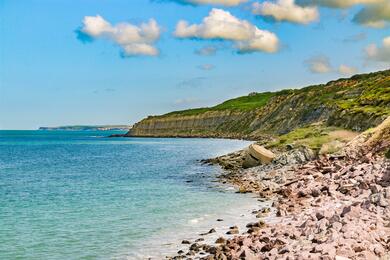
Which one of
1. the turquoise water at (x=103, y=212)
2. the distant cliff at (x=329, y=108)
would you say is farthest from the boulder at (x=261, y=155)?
the distant cliff at (x=329, y=108)

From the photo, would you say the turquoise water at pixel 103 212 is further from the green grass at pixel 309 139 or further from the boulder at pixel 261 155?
the green grass at pixel 309 139

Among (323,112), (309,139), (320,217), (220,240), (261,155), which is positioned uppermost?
(323,112)

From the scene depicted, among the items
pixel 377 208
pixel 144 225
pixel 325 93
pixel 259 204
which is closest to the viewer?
pixel 377 208

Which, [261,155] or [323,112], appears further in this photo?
[323,112]

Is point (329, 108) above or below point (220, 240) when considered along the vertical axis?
above

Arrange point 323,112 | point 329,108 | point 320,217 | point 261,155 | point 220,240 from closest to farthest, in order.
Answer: point 220,240, point 320,217, point 261,155, point 329,108, point 323,112

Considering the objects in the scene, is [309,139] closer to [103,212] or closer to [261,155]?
[261,155]

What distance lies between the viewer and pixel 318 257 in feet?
51.0

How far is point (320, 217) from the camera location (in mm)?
21578

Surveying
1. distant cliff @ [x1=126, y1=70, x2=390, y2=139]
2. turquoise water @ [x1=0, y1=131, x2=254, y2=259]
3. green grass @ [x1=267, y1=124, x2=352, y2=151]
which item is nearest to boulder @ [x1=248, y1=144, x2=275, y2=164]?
green grass @ [x1=267, y1=124, x2=352, y2=151]

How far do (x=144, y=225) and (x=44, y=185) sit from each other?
24374 mm

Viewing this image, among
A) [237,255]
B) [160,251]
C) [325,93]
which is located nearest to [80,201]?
[160,251]

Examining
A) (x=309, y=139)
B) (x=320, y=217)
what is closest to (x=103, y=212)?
(x=320, y=217)

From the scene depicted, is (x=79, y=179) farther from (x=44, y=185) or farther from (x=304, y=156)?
(x=304, y=156)
